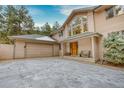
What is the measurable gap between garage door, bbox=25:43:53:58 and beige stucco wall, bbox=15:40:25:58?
0.58m

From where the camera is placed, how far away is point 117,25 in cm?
840

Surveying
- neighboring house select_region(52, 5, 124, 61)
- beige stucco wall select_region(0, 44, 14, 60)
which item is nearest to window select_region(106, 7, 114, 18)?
neighboring house select_region(52, 5, 124, 61)

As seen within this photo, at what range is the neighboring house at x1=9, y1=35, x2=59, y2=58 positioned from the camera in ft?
41.4

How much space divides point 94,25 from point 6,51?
11.0 meters

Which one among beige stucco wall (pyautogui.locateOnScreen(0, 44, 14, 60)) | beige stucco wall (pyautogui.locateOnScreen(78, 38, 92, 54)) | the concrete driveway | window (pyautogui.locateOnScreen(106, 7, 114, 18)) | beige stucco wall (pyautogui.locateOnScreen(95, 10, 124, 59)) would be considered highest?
window (pyautogui.locateOnScreen(106, 7, 114, 18))

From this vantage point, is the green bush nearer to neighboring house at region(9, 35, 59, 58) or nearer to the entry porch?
the entry porch

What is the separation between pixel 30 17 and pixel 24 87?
2598cm

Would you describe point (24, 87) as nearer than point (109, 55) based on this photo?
Yes

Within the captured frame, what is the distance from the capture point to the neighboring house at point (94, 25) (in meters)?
8.58

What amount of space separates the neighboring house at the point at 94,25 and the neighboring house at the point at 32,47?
290 cm

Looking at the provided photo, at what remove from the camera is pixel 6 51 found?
11727 mm

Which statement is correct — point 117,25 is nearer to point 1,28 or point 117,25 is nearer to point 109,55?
point 109,55

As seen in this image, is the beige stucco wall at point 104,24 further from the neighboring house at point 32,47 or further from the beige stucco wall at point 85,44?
the neighboring house at point 32,47
